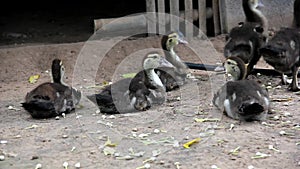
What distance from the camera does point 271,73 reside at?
27.1ft

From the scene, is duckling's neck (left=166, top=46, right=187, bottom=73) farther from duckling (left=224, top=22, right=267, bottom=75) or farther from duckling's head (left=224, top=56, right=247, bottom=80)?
duckling's head (left=224, top=56, right=247, bottom=80)

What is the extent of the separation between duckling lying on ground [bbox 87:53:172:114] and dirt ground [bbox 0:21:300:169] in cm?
11

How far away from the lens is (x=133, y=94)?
6.88 m

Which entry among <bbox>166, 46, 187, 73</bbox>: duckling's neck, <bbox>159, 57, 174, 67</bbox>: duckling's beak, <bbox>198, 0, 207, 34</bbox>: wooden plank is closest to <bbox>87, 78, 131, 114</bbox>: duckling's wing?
<bbox>159, 57, 174, 67</bbox>: duckling's beak

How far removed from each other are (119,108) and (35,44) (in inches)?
145

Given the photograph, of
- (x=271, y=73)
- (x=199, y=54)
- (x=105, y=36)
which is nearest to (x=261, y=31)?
(x=271, y=73)

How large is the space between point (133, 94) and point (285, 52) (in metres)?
1.70

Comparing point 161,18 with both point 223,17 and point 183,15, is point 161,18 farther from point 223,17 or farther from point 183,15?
point 223,17

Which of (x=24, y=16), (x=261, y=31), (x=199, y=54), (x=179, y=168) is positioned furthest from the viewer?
(x=24, y=16)

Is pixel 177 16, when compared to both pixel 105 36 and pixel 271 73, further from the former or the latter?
pixel 271 73

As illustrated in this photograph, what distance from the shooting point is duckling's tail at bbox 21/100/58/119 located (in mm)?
6625

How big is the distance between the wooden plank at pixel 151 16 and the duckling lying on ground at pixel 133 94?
2.88 metres

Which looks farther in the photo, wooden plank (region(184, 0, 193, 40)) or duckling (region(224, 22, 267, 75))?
wooden plank (region(184, 0, 193, 40))

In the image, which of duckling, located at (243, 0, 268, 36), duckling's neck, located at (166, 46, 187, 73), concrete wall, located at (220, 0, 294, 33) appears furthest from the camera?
concrete wall, located at (220, 0, 294, 33)
